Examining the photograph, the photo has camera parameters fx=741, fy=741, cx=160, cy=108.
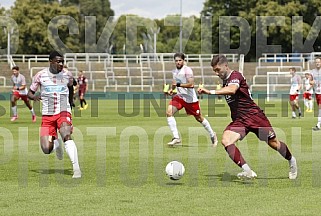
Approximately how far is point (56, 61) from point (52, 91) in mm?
730

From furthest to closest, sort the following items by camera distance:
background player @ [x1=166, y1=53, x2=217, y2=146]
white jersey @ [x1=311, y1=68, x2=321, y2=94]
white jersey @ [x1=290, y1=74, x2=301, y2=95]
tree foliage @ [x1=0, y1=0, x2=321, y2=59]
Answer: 1. tree foliage @ [x1=0, y1=0, x2=321, y2=59]
2. white jersey @ [x1=290, y1=74, x2=301, y2=95]
3. white jersey @ [x1=311, y1=68, x2=321, y2=94]
4. background player @ [x1=166, y1=53, x2=217, y2=146]

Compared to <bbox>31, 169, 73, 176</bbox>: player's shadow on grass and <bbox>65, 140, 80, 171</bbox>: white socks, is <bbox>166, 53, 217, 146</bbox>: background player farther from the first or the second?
<bbox>65, 140, 80, 171</bbox>: white socks

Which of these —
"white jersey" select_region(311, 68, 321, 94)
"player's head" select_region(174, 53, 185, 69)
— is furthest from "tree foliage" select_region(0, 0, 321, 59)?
"player's head" select_region(174, 53, 185, 69)

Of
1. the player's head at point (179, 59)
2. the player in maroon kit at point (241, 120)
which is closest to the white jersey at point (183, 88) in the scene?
the player's head at point (179, 59)

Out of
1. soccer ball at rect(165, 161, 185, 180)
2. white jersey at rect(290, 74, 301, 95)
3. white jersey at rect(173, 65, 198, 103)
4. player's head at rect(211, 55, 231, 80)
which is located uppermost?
player's head at rect(211, 55, 231, 80)

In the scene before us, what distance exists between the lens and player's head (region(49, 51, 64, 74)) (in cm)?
1362

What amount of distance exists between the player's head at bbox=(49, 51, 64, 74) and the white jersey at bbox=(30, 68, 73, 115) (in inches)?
11.1

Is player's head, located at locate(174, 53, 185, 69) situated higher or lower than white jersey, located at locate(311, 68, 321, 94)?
higher

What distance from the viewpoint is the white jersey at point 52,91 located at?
13925mm

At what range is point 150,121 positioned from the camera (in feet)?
97.2

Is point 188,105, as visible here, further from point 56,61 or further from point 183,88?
point 56,61

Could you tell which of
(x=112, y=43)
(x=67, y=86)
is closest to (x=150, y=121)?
(x=67, y=86)

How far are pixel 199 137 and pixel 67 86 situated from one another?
26.0 feet

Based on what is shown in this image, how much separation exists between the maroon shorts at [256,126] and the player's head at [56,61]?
134 inches
